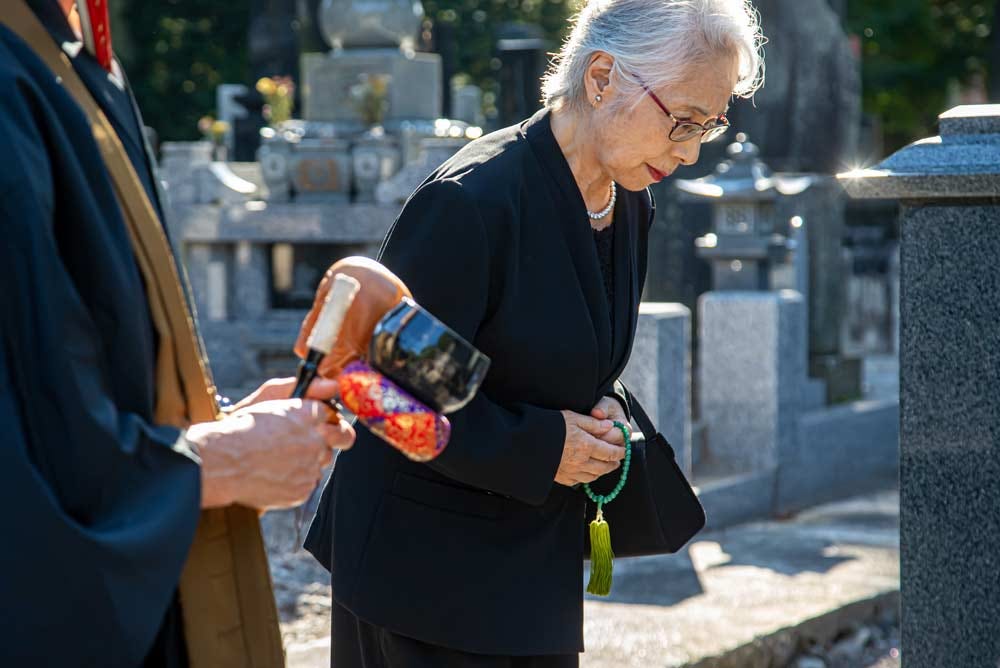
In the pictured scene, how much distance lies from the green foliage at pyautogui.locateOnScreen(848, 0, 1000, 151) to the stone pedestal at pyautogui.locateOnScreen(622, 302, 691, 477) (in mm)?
18318

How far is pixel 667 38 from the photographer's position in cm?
266

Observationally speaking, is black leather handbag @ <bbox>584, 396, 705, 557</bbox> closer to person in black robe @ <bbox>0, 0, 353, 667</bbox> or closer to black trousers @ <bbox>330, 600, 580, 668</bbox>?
black trousers @ <bbox>330, 600, 580, 668</bbox>

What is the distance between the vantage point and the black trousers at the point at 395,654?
264 centimetres

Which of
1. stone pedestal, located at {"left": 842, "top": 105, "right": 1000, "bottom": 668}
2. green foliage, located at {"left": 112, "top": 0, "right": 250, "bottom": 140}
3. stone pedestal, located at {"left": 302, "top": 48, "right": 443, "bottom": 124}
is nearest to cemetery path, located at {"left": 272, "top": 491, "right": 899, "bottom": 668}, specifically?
stone pedestal, located at {"left": 842, "top": 105, "right": 1000, "bottom": 668}

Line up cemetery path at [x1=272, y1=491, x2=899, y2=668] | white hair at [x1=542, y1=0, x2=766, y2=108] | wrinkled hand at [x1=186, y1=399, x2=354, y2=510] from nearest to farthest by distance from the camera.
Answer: wrinkled hand at [x1=186, y1=399, x2=354, y2=510] < white hair at [x1=542, y1=0, x2=766, y2=108] < cemetery path at [x1=272, y1=491, x2=899, y2=668]

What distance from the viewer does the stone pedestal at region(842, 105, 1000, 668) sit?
3316 millimetres

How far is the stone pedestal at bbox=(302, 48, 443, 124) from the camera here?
11.7 meters

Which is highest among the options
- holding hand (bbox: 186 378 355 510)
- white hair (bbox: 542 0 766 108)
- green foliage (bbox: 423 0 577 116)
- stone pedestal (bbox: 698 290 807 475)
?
green foliage (bbox: 423 0 577 116)

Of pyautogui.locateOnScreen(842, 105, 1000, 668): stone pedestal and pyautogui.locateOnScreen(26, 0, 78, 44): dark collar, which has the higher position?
pyautogui.locateOnScreen(26, 0, 78, 44): dark collar

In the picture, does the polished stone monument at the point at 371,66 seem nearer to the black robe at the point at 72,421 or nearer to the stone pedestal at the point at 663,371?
the stone pedestal at the point at 663,371

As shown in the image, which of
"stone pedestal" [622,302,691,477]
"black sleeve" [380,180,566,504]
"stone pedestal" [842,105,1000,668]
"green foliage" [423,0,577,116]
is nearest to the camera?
"black sleeve" [380,180,566,504]

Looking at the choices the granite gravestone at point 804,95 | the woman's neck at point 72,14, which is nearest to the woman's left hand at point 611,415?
the woman's neck at point 72,14

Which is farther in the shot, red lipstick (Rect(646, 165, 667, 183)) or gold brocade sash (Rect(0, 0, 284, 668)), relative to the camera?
red lipstick (Rect(646, 165, 667, 183))

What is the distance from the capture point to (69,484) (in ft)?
5.86
